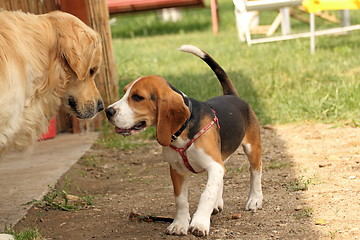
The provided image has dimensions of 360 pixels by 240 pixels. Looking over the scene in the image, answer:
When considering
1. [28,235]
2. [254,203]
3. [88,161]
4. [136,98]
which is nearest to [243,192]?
[254,203]

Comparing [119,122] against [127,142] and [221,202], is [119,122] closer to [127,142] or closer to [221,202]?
[221,202]

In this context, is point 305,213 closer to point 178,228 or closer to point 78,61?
point 178,228

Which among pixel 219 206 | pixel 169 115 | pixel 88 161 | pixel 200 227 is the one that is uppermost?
pixel 169 115

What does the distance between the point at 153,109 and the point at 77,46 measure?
667 millimetres

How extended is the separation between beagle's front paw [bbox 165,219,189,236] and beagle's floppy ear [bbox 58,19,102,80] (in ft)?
3.47

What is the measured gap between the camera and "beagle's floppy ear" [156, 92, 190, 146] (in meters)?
4.17

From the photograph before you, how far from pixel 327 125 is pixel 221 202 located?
281cm

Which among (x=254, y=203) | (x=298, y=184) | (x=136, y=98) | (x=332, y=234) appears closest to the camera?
(x=332, y=234)

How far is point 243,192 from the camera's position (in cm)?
518

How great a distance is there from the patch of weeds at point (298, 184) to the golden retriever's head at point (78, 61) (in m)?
1.44

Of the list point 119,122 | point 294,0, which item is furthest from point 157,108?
point 294,0

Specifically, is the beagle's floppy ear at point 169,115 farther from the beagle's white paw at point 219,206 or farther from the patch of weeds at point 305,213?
the patch of weeds at point 305,213

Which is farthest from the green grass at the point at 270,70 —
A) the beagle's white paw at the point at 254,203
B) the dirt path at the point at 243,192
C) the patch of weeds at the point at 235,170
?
the beagle's white paw at the point at 254,203

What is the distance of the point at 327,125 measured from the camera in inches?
283
